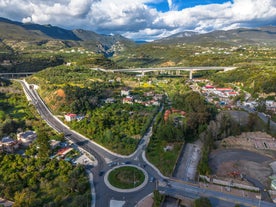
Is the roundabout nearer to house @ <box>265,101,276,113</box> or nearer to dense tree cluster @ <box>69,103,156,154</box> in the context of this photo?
dense tree cluster @ <box>69,103,156,154</box>

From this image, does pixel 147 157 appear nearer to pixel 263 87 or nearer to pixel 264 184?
pixel 264 184

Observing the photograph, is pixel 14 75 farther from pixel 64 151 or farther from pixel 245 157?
pixel 245 157

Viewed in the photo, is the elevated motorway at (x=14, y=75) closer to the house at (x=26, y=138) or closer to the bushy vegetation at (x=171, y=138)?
the house at (x=26, y=138)

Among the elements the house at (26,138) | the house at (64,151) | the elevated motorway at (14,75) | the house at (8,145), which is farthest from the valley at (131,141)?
the elevated motorway at (14,75)

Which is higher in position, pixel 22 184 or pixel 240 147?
pixel 22 184

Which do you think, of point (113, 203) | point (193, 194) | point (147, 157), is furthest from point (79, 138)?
point (193, 194)

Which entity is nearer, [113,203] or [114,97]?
[113,203]
